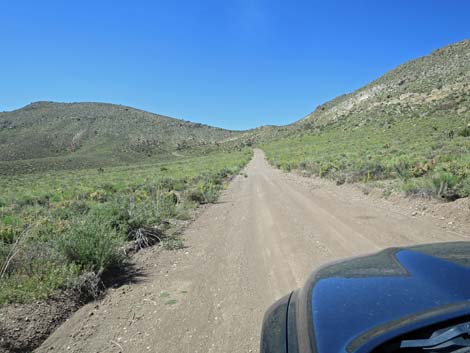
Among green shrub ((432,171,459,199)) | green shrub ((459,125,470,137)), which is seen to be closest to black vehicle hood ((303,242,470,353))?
green shrub ((432,171,459,199))

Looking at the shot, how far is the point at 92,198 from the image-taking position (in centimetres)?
1488

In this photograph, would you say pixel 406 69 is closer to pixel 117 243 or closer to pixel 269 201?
pixel 269 201

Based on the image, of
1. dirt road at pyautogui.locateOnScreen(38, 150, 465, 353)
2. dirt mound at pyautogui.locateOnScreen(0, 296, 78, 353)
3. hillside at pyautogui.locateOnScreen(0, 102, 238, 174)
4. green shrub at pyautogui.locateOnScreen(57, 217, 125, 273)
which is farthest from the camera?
hillside at pyautogui.locateOnScreen(0, 102, 238, 174)

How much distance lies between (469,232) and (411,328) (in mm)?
6405

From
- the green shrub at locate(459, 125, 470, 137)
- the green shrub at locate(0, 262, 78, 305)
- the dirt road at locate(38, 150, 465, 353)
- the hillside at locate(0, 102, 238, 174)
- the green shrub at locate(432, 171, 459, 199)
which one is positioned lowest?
the dirt road at locate(38, 150, 465, 353)

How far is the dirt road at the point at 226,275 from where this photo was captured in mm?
3551

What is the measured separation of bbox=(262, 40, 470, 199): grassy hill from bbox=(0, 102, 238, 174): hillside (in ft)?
146

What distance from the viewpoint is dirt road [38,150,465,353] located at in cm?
355

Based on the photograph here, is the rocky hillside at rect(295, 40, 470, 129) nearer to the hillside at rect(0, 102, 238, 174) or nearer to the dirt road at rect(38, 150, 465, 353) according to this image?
the dirt road at rect(38, 150, 465, 353)

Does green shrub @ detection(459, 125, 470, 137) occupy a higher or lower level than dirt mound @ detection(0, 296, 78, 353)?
higher

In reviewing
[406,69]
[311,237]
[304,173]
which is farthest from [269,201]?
[406,69]

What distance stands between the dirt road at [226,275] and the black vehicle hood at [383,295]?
158cm

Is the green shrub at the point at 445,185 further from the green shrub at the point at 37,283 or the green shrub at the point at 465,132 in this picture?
the green shrub at the point at 465,132

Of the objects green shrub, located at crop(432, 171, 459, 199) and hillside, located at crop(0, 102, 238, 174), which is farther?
hillside, located at crop(0, 102, 238, 174)
